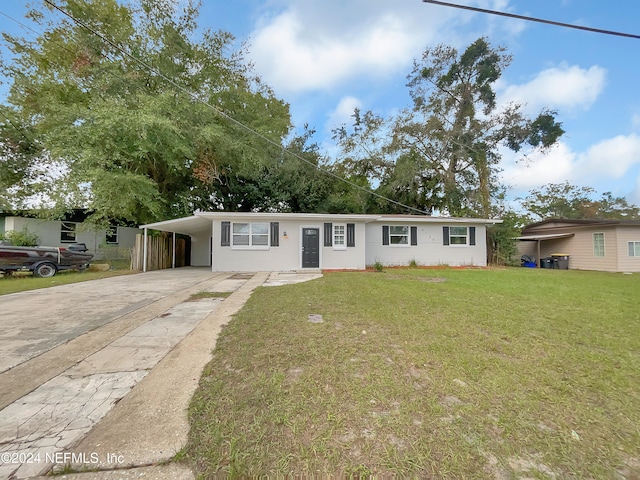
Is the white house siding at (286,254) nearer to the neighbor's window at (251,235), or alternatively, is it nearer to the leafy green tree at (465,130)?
the neighbor's window at (251,235)

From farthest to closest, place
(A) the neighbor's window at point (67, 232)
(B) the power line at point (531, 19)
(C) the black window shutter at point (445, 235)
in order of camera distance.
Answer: (A) the neighbor's window at point (67, 232), (C) the black window shutter at point (445, 235), (B) the power line at point (531, 19)

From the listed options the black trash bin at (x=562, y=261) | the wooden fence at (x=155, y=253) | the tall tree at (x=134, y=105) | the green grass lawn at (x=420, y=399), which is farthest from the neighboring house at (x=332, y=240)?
the green grass lawn at (x=420, y=399)

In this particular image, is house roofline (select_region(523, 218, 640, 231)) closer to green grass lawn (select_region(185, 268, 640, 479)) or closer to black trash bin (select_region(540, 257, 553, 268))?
black trash bin (select_region(540, 257, 553, 268))

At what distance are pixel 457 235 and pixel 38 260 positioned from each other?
18.1 metres

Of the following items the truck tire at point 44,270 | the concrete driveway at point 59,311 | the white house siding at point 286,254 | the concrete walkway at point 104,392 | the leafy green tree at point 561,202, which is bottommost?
the concrete walkway at point 104,392

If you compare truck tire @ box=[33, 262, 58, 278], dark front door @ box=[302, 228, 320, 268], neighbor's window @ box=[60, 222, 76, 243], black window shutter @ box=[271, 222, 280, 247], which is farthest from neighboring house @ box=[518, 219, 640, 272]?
neighbor's window @ box=[60, 222, 76, 243]

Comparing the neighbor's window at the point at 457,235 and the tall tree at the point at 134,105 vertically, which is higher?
the tall tree at the point at 134,105

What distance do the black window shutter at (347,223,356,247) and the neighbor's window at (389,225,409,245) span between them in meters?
2.49

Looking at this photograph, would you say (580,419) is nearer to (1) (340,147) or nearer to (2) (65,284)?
(2) (65,284)

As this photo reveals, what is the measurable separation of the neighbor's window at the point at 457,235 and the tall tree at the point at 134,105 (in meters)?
10.9

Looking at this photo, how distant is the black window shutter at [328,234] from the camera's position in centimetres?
1244

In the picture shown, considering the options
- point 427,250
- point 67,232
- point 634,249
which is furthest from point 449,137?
point 67,232

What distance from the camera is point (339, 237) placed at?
1261 centimetres

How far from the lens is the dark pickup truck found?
31.1 ft
